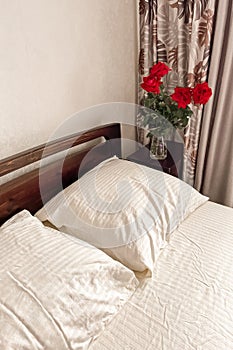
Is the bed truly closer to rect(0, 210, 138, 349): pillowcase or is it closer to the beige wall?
rect(0, 210, 138, 349): pillowcase

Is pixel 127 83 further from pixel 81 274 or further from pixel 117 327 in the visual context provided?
pixel 117 327

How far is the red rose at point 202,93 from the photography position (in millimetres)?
1410

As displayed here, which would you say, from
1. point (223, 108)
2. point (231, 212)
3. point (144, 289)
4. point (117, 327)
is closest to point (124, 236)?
point (144, 289)

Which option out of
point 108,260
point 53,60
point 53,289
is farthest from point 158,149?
point 53,289

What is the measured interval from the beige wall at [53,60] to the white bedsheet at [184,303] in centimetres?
83

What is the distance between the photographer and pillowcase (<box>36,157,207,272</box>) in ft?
3.52

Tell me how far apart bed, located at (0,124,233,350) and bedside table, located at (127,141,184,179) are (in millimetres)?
294

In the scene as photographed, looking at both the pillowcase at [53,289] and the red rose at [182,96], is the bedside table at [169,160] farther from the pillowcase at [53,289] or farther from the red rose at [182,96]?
the pillowcase at [53,289]

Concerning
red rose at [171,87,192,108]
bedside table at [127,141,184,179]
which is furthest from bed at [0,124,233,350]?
red rose at [171,87,192,108]

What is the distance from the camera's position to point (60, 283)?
0.80m

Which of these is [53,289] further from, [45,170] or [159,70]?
[159,70]

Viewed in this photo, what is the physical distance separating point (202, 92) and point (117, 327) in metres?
1.19

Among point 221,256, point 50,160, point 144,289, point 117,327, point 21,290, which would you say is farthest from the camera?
point 50,160


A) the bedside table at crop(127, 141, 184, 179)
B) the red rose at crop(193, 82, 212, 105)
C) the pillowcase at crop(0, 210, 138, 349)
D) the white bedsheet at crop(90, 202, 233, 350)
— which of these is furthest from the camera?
the bedside table at crop(127, 141, 184, 179)
